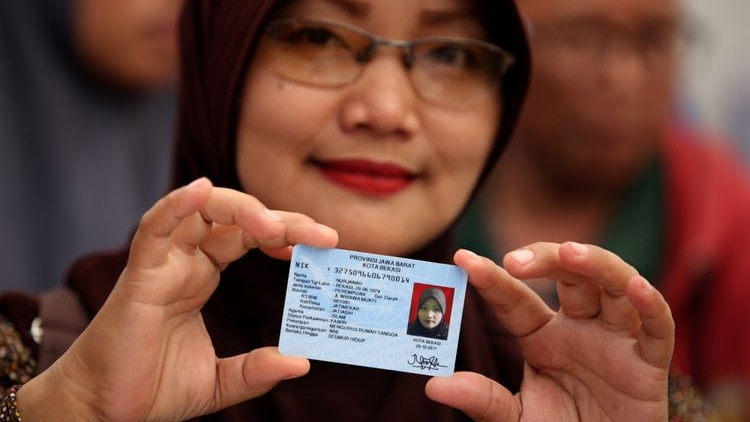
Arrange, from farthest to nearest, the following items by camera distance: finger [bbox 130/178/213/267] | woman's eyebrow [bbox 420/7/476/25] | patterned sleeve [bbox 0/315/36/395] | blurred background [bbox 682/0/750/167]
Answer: blurred background [bbox 682/0/750/167]
woman's eyebrow [bbox 420/7/476/25]
patterned sleeve [bbox 0/315/36/395]
finger [bbox 130/178/213/267]

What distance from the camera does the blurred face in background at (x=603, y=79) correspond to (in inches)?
106

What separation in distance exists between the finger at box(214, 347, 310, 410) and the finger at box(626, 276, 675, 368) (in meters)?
0.41

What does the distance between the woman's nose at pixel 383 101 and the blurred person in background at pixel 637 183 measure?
52.1 inches

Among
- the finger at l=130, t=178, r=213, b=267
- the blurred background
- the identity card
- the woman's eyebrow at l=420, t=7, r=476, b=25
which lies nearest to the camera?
the finger at l=130, t=178, r=213, b=267

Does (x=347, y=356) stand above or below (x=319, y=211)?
below

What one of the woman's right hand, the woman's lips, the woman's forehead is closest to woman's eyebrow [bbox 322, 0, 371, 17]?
the woman's forehead

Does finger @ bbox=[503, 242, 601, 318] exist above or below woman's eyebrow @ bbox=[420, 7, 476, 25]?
below

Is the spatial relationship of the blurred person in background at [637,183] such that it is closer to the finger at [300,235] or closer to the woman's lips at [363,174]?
the woman's lips at [363,174]

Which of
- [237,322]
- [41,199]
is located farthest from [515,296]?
[41,199]

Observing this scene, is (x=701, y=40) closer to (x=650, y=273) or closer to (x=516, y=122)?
(x=650, y=273)

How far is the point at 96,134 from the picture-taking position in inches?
115

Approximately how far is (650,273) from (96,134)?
170cm

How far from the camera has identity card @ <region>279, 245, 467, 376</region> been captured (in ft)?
3.90

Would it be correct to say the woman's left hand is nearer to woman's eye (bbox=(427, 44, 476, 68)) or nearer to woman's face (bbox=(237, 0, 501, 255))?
woman's face (bbox=(237, 0, 501, 255))
